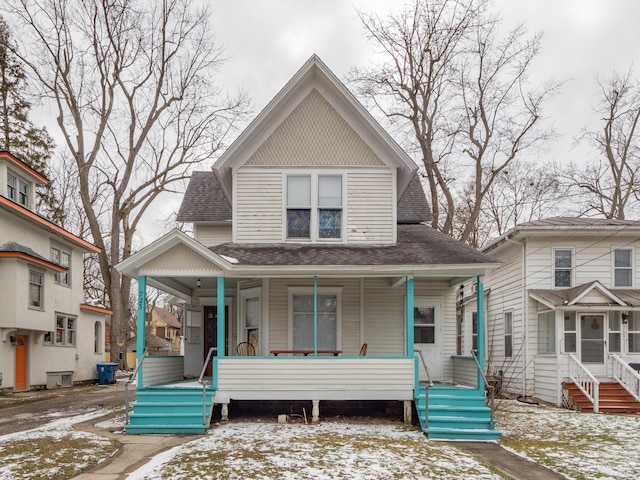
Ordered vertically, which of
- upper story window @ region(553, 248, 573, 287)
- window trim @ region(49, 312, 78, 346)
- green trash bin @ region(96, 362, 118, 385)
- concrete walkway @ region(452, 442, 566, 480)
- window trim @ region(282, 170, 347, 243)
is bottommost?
green trash bin @ region(96, 362, 118, 385)

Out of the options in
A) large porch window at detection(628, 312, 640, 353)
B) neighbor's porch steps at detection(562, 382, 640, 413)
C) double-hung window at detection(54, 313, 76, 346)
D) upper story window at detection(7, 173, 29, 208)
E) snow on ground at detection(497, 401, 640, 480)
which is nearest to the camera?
snow on ground at detection(497, 401, 640, 480)

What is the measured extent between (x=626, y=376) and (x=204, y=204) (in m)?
12.9

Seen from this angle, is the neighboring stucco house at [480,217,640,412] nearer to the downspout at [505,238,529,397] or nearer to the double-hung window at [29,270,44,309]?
the downspout at [505,238,529,397]

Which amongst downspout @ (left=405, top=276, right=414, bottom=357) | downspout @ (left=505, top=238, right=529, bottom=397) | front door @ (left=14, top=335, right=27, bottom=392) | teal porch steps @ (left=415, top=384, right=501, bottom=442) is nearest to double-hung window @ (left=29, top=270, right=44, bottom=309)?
front door @ (left=14, top=335, right=27, bottom=392)

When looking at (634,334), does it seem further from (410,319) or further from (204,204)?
(204,204)

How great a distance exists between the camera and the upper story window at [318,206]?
14.8 meters

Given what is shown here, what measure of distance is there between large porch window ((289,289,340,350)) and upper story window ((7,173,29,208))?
12.6 metres

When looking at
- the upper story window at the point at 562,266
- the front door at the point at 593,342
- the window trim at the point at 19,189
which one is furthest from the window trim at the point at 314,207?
the window trim at the point at 19,189

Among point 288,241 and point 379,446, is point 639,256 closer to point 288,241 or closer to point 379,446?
point 288,241

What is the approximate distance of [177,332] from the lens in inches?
3319

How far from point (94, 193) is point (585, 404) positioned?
30.8 metres

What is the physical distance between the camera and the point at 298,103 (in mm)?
14641

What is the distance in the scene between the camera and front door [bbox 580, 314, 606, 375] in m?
17.0

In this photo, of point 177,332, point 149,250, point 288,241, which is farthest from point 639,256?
point 177,332
